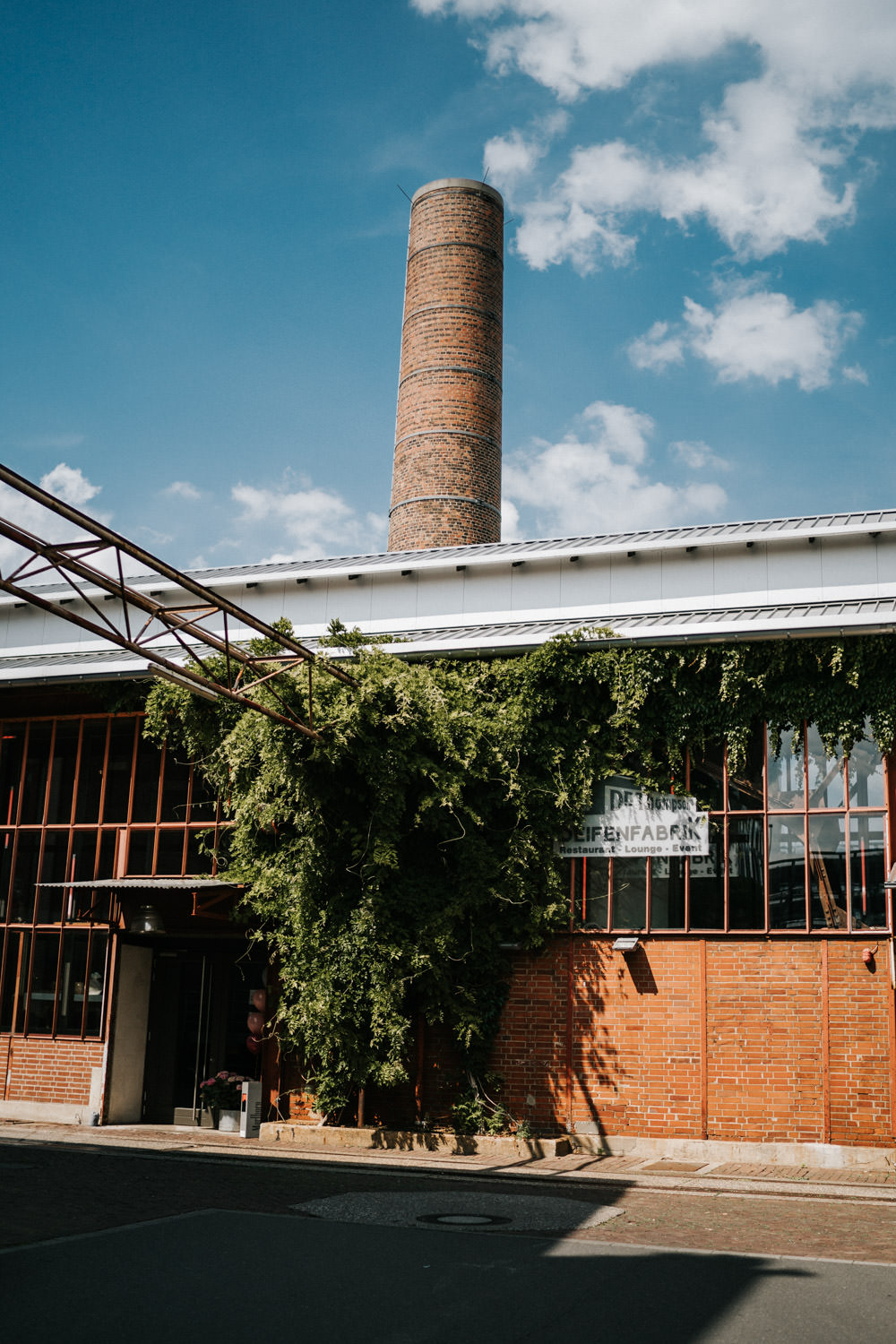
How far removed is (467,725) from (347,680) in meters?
1.78

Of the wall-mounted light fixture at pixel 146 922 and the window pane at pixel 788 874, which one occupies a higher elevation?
the window pane at pixel 788 874

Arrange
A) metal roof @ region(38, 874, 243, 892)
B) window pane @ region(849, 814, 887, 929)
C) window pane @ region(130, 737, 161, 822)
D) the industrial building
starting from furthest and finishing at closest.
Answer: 1. window pane @ region(130, 737, 161, 822)
2. metal roof @ region(38, 874, 243, 892)
3. the industrial building
4. window pane @ region(849, 814, 887, 929)

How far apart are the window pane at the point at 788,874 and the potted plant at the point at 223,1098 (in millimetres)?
7643

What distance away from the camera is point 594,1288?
699 centimetres

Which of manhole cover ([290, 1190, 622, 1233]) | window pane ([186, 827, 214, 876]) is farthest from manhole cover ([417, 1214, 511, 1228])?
window pane ([186, 827, 214, 876])

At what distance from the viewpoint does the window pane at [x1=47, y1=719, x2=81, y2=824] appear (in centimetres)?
1855

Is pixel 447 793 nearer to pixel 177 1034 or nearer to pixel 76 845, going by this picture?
pixel 177 1034

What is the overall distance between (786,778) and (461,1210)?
7.13 meters

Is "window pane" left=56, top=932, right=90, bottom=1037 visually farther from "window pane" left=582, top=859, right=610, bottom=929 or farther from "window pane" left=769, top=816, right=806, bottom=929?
"window pane" left=769, top=816, right=806, bottom=929

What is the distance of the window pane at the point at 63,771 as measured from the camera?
60.8 ft

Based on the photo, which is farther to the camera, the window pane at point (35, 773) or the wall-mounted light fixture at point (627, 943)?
the window pane at point (35, 773)

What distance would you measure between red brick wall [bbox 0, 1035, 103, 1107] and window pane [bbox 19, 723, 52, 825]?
11.1ft

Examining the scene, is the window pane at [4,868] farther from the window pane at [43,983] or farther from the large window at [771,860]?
the large window at [771,860]

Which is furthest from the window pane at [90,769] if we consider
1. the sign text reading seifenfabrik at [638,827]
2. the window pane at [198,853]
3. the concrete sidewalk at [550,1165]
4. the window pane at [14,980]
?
the sign text reading seifenfabrik at [638,827]
